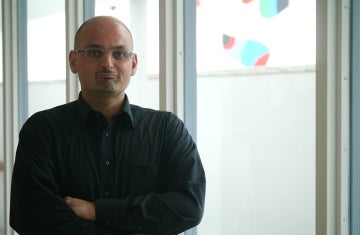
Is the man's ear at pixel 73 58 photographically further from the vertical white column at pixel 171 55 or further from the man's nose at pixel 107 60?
the vertical white column at pixel 171 55

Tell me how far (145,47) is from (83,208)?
135cm

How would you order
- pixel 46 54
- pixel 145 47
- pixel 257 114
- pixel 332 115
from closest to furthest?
pixel 332 115 → pixel 257 114 → pixel 145 47 → pixel 46 54

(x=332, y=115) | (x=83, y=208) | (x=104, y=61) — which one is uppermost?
(x=104, y=61)

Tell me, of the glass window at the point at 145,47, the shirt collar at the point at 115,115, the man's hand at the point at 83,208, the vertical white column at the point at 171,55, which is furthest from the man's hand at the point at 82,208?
the glass window at the point at 145,47

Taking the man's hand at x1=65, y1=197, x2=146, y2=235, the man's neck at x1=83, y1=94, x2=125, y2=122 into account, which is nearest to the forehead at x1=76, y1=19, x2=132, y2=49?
the man's neck at x1=83, y1=94, x2=125, y2=122

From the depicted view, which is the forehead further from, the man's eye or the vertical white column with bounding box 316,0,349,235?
the vertical white column with bounding box 316,0,349,235

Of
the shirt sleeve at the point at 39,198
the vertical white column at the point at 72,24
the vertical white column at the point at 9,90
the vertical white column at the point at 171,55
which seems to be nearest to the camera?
the shirt sleeve at the point at 39,198

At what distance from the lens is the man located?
1411mm

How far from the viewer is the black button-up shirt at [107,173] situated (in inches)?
55.4

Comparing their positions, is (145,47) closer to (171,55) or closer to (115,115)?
(171,55)

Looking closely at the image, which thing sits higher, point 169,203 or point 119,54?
point 119,54

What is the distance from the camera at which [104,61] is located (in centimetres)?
152

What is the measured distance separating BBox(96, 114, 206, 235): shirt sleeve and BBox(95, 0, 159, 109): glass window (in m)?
0.91

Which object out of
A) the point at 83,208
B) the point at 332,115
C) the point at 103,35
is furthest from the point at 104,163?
the point at 332,115
